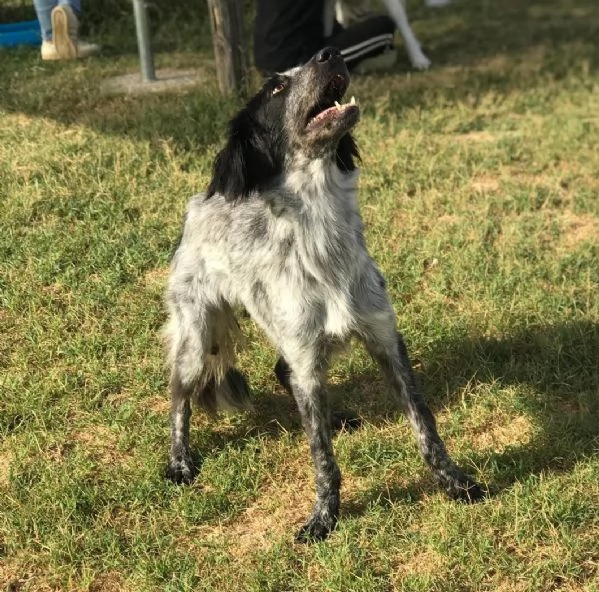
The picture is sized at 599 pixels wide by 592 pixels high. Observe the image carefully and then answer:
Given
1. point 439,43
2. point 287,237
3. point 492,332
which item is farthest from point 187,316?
point 439,43

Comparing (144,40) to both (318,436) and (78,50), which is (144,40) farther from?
(318,436)

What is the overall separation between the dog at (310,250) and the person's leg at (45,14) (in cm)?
546

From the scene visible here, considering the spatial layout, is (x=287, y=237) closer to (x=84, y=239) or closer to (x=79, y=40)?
(x=84, y=239)

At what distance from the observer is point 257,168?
3.15 m

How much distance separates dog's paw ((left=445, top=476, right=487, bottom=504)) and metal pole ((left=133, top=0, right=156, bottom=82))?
17.9 feet

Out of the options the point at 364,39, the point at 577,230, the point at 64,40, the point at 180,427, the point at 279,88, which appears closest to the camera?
the point at 279,88

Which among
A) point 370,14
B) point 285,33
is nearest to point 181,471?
point 285,33

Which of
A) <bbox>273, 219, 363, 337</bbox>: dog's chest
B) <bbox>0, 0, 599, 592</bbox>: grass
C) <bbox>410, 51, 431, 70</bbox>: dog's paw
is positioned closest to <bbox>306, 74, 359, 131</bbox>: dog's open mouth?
<bbox>273, 219, 363, 337</bbox>: dog's chest

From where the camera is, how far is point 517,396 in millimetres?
3973

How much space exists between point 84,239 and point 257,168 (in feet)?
7.96

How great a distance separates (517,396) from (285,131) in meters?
1.79

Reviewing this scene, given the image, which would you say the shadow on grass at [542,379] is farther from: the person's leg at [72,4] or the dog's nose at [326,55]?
the person's leg at [72,4]

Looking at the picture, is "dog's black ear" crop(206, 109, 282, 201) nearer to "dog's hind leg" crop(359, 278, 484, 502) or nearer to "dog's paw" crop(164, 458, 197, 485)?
"dog's hind leg" crop(359, 278, 484, 502)

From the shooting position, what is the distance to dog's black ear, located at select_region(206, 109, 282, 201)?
10.2 ft
